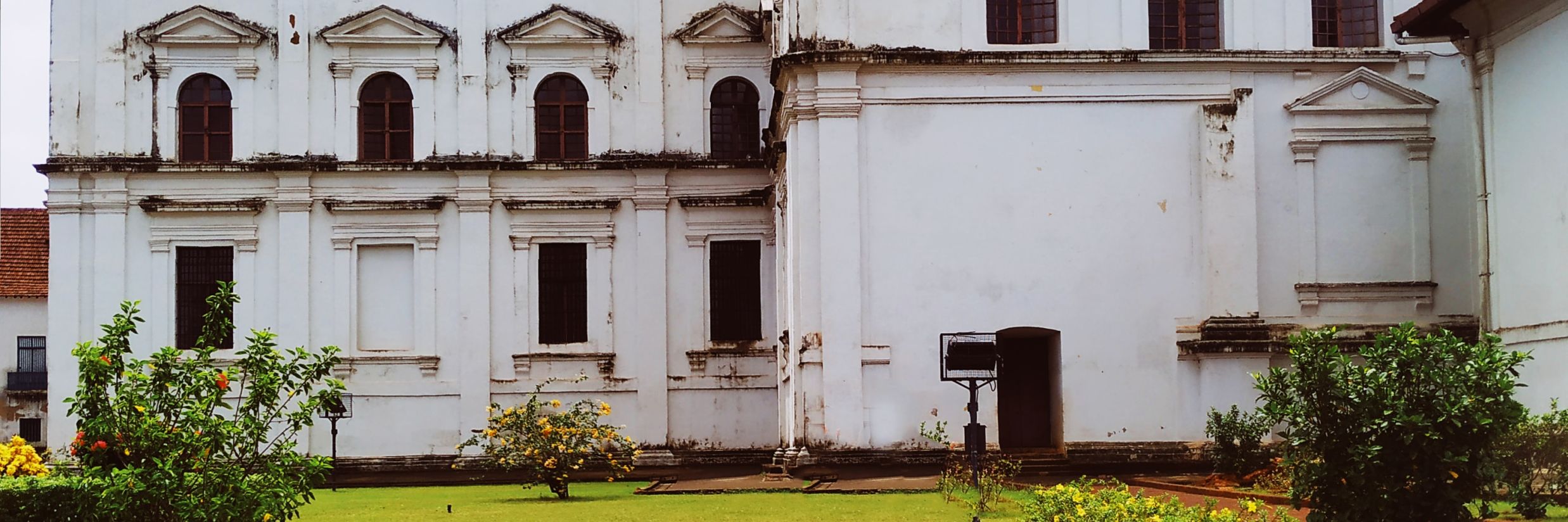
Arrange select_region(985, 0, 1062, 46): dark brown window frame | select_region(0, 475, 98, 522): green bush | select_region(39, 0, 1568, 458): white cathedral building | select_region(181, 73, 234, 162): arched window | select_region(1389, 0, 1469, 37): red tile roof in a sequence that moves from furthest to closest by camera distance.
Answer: select_region(181, 73, 234, 162): arched window → select_region(39, 0, 1568, 458): white cathedral building → select_region(985, 0, 1062, 46): dark brown window frame → select_region(1389, 0, 1469, 37): red tile roof → select_region(0, 475, 98, 522): green bush

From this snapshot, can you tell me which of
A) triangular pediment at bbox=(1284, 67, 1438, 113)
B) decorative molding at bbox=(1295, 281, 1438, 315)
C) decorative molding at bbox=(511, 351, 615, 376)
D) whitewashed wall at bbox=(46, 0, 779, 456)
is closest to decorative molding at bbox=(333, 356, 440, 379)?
whitewashed wall at bbox=(46, 0, 779, 456)

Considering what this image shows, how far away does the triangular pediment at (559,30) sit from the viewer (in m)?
30.8

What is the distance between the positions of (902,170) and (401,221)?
10.9m

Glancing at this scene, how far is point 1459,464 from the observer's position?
1208 cm

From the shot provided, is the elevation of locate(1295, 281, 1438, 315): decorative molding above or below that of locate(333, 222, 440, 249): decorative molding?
below

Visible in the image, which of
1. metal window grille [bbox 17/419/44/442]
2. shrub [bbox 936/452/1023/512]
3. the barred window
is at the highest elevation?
the barred window

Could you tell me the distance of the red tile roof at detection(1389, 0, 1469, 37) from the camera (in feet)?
66.1

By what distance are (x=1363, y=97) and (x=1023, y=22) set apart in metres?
4.83

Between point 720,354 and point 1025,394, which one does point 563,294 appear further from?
point 1025,394

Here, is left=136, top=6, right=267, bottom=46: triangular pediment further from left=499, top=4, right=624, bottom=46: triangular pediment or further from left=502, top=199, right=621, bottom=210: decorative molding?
left=502, top=199, right=621, bottom=210: decorative molding

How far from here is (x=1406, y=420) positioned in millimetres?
12031

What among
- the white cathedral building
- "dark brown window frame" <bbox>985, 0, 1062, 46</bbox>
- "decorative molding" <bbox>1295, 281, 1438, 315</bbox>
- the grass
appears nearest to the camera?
the grass

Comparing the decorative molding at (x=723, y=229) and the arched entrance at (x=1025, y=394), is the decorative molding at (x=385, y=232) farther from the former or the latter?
the arched entrance at (x=1025, y=394)

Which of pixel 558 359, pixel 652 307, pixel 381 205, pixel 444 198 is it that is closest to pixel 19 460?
pixel 381 205
